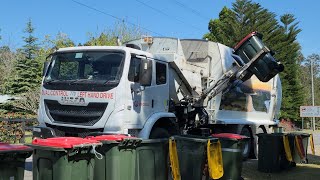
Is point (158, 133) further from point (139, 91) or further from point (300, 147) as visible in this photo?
point (300, 147)

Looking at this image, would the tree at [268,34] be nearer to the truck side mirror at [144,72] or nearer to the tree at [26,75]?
the tree at [26,75]

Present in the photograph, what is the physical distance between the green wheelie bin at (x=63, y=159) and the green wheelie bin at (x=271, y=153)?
5858mm

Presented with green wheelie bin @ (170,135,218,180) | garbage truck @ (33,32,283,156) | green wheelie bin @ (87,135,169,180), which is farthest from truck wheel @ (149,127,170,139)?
green wheelie bin @ (87,135,169,180)

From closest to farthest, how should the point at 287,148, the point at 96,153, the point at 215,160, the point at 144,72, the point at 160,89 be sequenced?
1. the point at 96,153
2. the point at 215,160
3. the point at 144,72
4. the point at 160,89
5. the point at 287,148

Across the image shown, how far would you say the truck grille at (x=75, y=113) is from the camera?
8711mm

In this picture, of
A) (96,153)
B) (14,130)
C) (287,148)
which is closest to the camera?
(96,153)

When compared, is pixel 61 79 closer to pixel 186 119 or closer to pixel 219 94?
pixel 186 119

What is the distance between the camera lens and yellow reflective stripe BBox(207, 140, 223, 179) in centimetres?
779

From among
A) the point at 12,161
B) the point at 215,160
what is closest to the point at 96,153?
the point at 12,161

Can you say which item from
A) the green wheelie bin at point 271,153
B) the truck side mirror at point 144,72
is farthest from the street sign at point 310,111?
the truck side mirror at point 144,72

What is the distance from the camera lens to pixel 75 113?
891 centimetres

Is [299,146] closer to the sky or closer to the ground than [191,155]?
closer to the ground

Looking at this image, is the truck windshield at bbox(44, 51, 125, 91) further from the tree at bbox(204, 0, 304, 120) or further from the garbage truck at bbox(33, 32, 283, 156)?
the tree at bbox(204, 0, 304, 120)

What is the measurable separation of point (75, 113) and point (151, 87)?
1.79 meters
